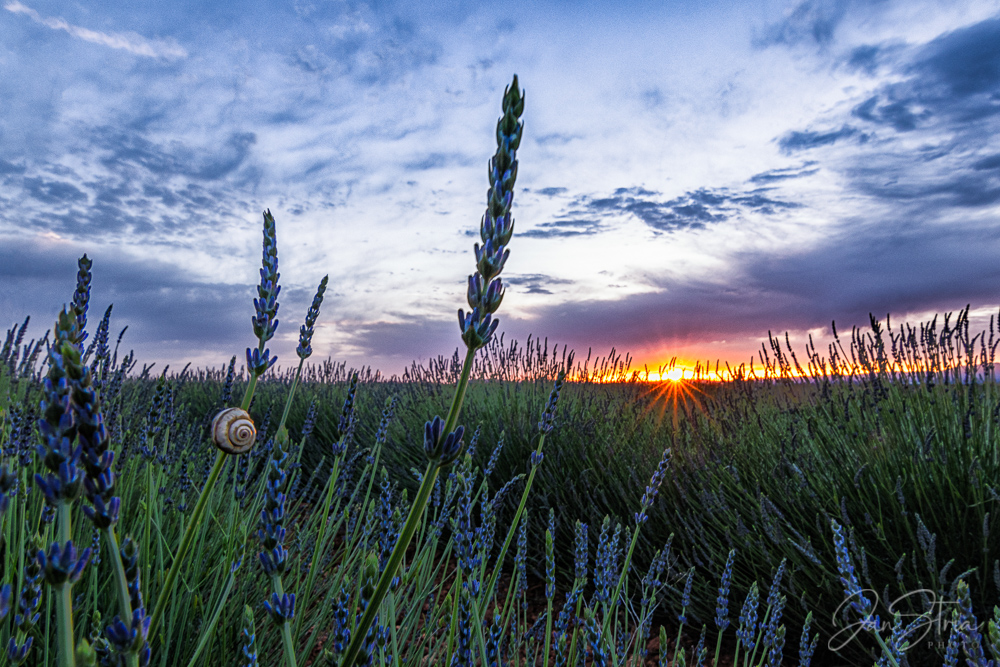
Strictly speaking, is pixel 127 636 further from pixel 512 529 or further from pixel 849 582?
pixel 849 582

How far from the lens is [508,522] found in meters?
5.50

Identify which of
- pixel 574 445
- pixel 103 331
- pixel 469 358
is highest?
pixel 103 331

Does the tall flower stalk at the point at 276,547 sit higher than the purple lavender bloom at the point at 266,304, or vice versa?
the purple lavender bloom at the point at 266,304

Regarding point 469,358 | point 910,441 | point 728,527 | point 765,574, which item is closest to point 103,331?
point 469,358

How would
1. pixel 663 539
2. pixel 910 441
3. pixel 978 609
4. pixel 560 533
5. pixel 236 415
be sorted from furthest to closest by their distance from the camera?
pixel 560 533, pixel 663 539, pixel 910 441, pixel 978 609, pixel 236 415

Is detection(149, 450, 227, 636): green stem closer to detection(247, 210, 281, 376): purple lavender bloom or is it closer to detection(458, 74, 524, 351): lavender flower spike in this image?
detection(247, 210, 281, 376): purple lavender bloom

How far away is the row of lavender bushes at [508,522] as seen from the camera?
2.45 feet

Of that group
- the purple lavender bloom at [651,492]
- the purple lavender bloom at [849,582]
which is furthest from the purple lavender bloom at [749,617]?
the purple lavender bloom at [651,492]

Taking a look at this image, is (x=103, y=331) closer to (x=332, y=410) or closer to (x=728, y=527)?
(x=728, y=527)

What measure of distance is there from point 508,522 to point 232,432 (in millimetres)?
4810

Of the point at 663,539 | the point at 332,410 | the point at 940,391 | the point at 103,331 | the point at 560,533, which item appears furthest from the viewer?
the point at 332,410

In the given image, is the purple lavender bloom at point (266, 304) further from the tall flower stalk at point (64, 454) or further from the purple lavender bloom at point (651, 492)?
the purple lavender bloom at point (651, 492)

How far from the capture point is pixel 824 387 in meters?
4.54

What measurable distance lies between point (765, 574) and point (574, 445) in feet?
6.88
